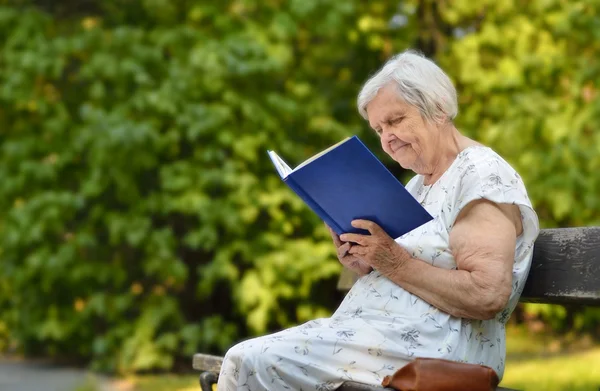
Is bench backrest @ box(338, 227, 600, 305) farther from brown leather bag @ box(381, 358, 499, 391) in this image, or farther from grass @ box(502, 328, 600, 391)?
grass @ box(502, 328, 600, 391)

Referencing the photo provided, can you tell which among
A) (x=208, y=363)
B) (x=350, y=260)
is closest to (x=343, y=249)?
(x=350, y=260)

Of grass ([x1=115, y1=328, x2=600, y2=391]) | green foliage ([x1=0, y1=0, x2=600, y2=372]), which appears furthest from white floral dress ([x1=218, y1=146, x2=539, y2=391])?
green foliage ([x1=0, y1=0, x2=600, y2=372])

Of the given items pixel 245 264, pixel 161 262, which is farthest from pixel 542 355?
pixel 161 262

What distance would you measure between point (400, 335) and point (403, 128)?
596 millimetres

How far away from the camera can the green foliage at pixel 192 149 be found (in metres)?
6.56

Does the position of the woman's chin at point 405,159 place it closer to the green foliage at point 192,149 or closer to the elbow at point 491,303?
the elbow at point 491,303

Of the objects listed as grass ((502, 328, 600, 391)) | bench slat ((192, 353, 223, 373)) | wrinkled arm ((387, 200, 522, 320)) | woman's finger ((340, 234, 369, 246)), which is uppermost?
woman's finger ((340, 234, 369, 246))

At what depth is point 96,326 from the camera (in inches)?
277

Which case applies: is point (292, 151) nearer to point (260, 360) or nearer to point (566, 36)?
point (566, 36)

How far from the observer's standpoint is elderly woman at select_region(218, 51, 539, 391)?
2439mm

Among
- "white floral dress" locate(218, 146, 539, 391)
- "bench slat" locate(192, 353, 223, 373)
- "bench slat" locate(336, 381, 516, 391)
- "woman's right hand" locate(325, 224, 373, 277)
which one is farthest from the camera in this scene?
"bench slat" locate(192, 353, 223, 373)

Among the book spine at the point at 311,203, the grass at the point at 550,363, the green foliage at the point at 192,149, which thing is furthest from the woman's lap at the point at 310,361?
the green foliage at the point at 192,149

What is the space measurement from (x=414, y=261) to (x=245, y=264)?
4.59 m

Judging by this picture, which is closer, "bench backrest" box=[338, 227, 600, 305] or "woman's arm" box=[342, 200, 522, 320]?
"woman's arm" box=[342, 200, 522, 320]
